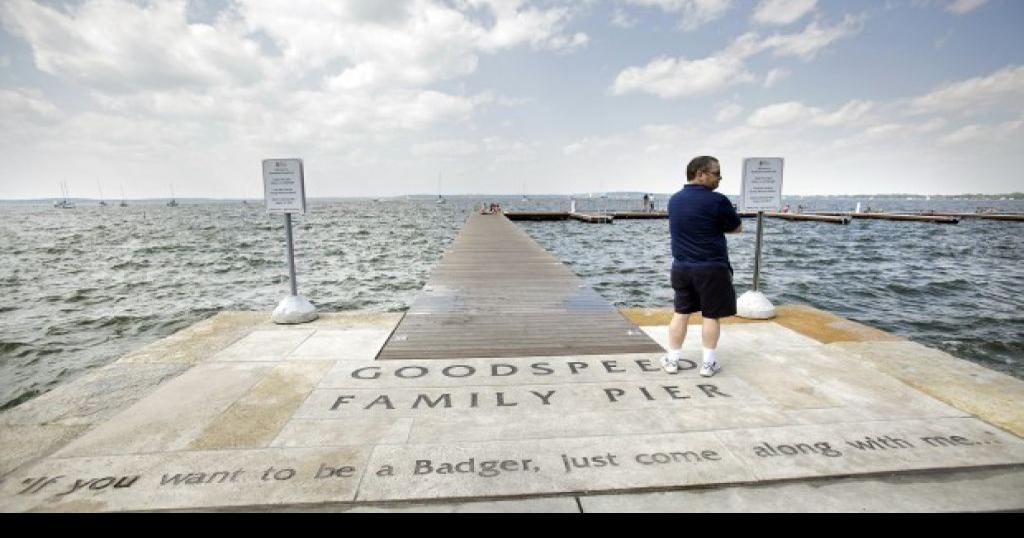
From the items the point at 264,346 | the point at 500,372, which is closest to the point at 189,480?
the point at 500,372

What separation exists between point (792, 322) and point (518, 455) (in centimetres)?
422

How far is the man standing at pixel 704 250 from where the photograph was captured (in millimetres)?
3877

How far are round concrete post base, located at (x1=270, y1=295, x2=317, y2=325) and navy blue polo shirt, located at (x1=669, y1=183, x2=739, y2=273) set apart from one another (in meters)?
4.13

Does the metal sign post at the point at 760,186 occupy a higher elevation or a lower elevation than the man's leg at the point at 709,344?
higher

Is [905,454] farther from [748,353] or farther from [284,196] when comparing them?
[284,196]

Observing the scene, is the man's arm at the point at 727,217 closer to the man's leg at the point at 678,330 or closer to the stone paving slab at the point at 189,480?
the man's leg at the point at 678,330

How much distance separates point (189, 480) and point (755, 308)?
18.3 ft

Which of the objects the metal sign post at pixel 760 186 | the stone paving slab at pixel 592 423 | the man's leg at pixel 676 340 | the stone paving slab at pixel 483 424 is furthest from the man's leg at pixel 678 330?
the metal sign post at pixel 760 186

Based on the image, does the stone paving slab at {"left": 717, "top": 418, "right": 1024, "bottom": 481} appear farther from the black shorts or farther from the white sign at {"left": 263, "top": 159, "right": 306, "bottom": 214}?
the white sign at {"left": 263, "top": 159, "right": 306, "bottom": 214}

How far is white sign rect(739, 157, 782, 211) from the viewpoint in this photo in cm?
591

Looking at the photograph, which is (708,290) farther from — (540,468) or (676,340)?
(540,468)

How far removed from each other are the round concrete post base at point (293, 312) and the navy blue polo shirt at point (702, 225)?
4125mm
